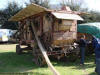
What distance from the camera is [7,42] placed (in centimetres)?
2820

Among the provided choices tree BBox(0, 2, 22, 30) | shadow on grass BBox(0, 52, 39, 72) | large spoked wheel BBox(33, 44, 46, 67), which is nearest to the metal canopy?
large spoked wheel BBox(33, 44, 46, 67)

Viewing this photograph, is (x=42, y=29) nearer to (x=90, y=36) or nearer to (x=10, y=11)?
(x=90, y=36)

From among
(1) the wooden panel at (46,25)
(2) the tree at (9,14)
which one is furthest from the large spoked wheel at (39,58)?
(2) the tree at (9,14)

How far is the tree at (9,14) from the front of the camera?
1385 inches

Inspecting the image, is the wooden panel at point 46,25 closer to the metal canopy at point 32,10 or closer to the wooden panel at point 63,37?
the wooden panel at point 63,37

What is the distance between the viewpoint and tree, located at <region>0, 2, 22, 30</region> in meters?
35.2

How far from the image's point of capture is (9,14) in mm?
36312

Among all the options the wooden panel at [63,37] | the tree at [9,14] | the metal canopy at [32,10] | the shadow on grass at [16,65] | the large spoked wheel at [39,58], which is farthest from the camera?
the tree at [9,14]

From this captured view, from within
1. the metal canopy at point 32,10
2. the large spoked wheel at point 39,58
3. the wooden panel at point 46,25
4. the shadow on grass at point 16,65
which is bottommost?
the shadow on grass at point 16,65

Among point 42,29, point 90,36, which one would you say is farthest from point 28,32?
point 90,36

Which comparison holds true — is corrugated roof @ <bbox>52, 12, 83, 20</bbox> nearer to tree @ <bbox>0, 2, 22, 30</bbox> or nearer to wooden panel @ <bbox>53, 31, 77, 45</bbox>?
wooden panel @ <bbox>53, 31, 77, 45</bbox>

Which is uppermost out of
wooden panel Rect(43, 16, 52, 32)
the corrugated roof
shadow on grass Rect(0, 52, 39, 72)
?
the corrugated roof

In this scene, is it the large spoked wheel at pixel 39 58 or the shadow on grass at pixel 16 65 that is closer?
the shadow on grass at pixel 16 65

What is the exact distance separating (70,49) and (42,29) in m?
2.10
